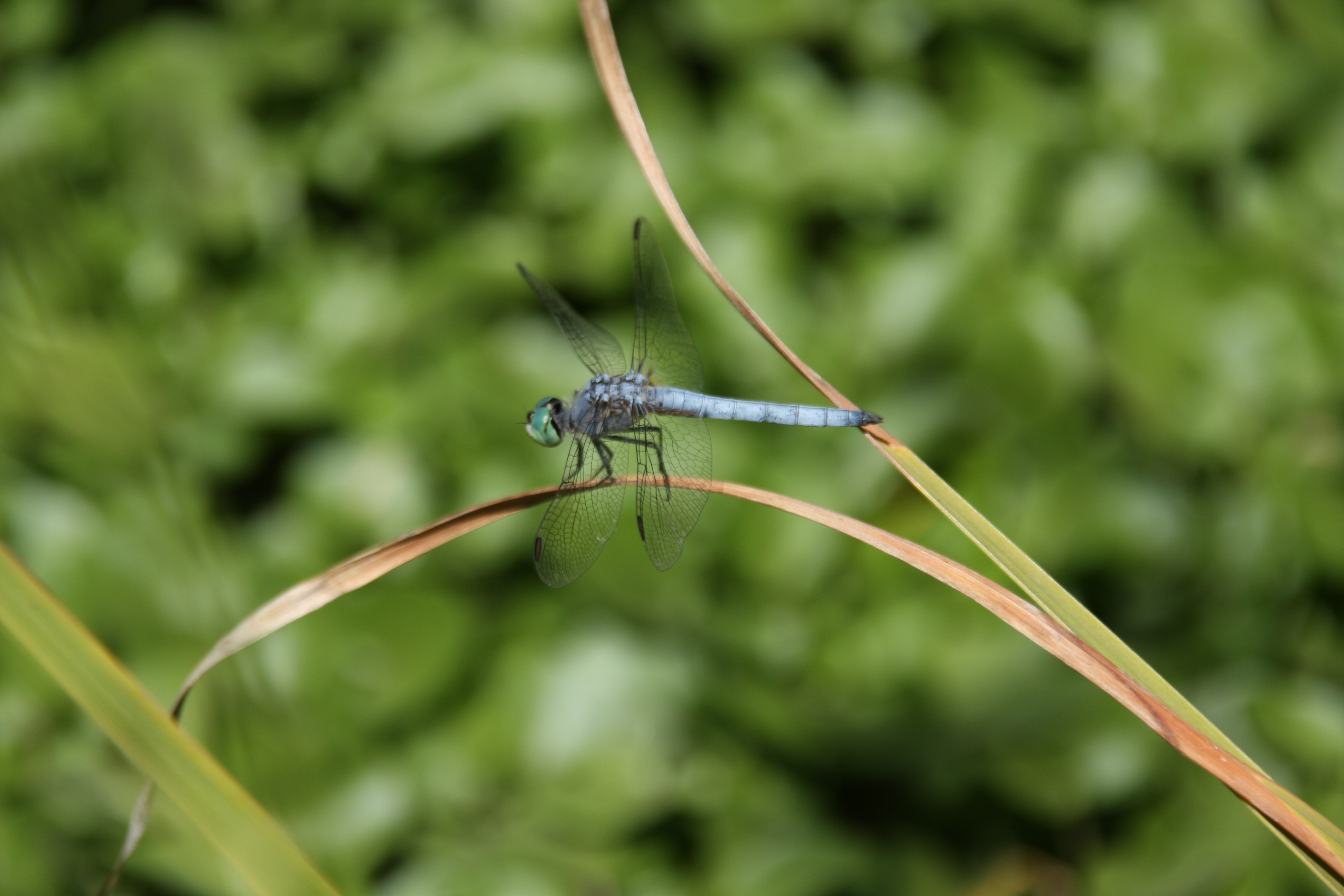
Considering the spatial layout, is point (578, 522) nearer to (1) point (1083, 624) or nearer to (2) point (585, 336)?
(2) point (585, 336)

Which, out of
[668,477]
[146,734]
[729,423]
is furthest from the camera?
[729,423]

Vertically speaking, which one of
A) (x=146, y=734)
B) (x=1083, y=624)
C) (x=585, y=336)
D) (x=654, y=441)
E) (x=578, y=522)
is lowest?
(x=146, y=734)

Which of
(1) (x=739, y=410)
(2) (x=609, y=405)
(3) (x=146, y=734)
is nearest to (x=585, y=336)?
(2) (x=609, y=405)

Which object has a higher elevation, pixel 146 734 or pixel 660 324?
pixel 660 324

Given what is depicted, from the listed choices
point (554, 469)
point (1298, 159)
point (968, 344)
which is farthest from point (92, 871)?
point (1298, 159)

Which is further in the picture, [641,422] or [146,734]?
[641,422]

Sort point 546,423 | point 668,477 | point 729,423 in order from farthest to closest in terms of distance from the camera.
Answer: point 729,423 < point 546,423 < point 668,477

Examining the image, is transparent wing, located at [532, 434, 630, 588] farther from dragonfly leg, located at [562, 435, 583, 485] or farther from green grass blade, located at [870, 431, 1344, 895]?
green grass blade, located at [870, 431, 1344, 895]

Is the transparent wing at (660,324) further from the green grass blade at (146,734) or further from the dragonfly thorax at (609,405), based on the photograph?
the green grass blade at (146,734)

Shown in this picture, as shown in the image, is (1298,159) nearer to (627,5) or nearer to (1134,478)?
(1134,478)
